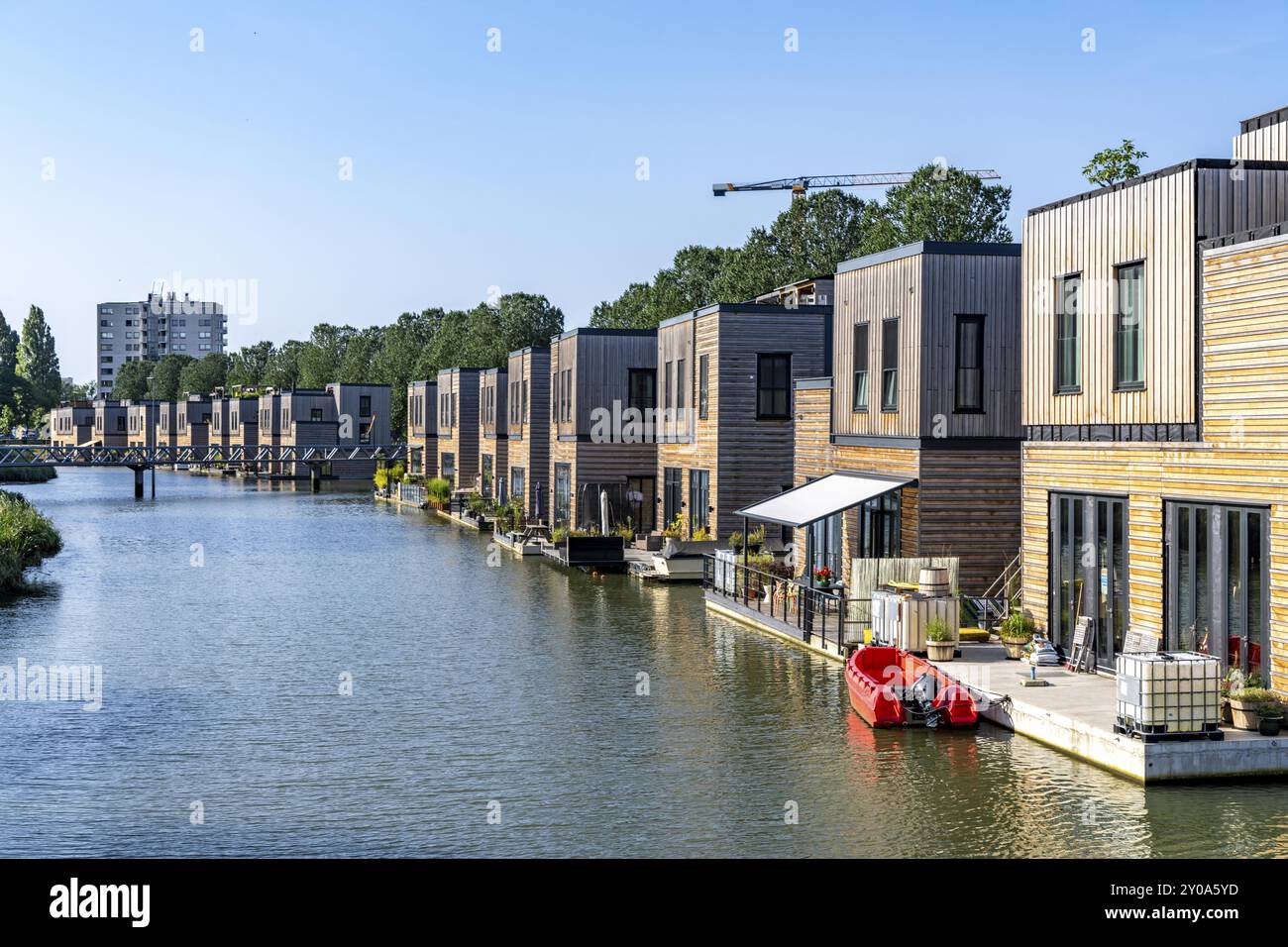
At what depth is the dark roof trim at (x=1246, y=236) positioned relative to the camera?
19.4m

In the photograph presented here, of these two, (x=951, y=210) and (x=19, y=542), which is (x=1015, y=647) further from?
(x=951, y=210)

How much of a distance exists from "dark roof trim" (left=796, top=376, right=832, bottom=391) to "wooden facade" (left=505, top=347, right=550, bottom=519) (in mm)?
24844

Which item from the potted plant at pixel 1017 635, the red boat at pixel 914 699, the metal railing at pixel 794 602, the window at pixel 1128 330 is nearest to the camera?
the red boat at pixel 914 699

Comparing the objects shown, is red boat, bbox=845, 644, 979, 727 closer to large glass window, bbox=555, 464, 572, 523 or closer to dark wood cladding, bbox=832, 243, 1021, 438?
dark wood cladding, bbox=832, 243, 1021, 438

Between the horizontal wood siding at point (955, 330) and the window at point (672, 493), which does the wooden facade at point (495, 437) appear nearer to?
the window at point (672, 493)

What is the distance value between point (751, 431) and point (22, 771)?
28098 mm

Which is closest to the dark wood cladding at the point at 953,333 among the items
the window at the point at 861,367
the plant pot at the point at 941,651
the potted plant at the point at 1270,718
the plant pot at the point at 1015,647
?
the window at the point at 861,367

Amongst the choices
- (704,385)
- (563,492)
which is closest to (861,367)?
(704,385)

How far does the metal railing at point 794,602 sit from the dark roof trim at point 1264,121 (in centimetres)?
1173

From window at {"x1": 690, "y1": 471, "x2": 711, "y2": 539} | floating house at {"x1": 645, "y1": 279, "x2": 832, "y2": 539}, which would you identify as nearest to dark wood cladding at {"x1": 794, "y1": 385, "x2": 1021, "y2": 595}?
floating house at {"x1": 645, "y1": 279, "x2": 832, "y2": 539}

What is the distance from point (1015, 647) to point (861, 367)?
9717 millimetres

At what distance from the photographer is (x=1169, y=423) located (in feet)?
71.4
